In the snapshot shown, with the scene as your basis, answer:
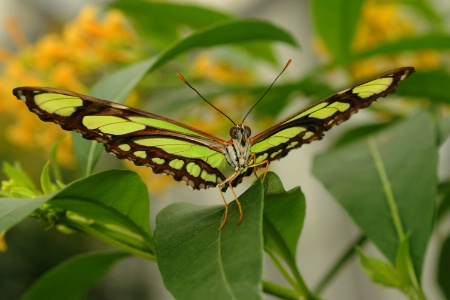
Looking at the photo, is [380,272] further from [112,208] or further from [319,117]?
[112,208]

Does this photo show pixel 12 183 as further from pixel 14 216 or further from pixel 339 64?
pixel 339 64

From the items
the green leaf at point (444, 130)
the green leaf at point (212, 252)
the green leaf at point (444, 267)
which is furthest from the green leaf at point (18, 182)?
the green leaf at point (444, 267)

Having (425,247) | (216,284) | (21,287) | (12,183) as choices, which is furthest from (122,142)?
(21,287)

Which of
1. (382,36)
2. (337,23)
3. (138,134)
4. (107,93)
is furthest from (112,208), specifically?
(382,36)

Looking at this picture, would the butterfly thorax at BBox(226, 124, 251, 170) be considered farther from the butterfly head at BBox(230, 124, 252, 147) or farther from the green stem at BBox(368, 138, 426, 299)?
the green stem at BBox(368, 138, 426, 299)

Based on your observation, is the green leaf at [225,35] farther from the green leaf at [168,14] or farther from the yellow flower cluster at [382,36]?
the yellow flower cluster at [382,36]

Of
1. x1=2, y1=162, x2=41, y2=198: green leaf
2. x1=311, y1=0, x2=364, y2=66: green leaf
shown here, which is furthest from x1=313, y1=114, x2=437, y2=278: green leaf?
x1=2, y1=162, x2=41, y2=198: green leaf
